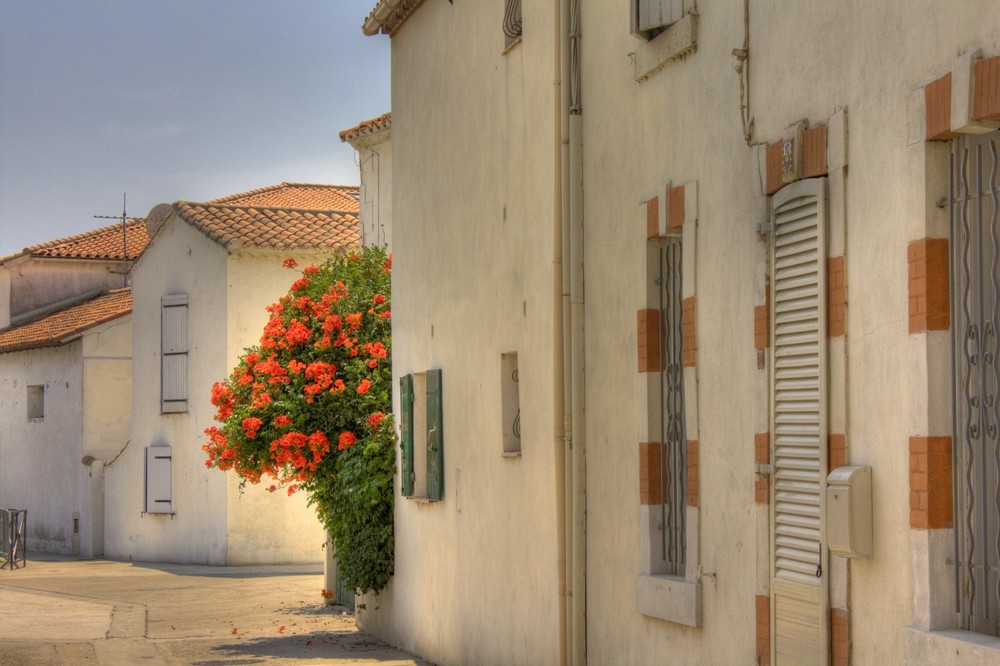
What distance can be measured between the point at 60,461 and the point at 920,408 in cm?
2889

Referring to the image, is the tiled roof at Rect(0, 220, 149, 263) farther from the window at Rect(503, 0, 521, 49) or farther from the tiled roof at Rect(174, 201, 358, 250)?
the window at Rect(503, 0, 521, 49)

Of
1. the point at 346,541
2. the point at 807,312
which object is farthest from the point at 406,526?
the point at 807,312

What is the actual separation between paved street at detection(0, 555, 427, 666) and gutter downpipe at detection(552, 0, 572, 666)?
390 centimetres

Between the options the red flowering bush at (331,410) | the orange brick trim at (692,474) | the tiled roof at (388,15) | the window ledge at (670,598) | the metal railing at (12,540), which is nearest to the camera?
the window ledge at (670,598)

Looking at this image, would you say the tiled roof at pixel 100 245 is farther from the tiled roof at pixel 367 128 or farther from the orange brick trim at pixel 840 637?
the orange brick trim at pixel 840 637

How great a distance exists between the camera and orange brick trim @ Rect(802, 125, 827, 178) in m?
6.63

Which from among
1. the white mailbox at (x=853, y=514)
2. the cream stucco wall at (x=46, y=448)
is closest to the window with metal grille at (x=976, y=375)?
the white mailbox at (x=853, y=514)

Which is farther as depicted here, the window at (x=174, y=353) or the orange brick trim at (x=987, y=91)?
the window at (x=174, y=353)

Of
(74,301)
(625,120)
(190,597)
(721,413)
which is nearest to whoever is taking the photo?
(721,413)

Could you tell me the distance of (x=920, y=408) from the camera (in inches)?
227

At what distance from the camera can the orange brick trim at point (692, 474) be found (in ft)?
26.2

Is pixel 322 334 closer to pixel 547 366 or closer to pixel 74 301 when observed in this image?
pixel 547 366

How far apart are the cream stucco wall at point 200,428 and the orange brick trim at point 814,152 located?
20588mm

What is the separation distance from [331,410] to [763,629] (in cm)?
1033
